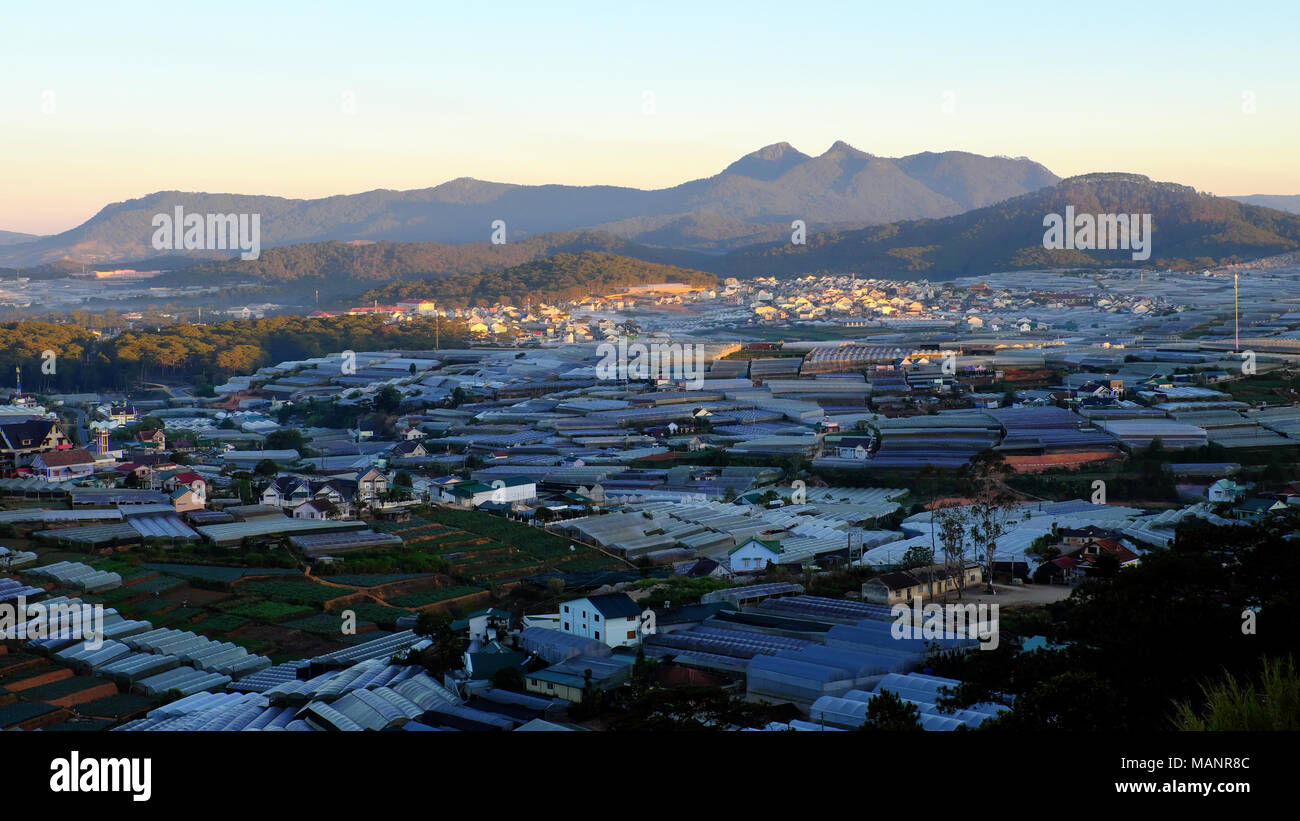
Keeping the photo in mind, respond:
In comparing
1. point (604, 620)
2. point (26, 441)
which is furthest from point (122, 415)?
point (604, 620)

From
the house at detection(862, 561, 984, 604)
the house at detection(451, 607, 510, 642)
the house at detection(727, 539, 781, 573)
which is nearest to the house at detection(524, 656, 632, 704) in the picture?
the house at detection(451, 607, 510, 642)

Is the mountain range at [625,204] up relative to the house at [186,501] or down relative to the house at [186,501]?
up

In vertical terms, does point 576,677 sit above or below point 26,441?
below

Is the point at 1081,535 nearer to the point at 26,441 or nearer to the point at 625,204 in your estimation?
the point at 26,441

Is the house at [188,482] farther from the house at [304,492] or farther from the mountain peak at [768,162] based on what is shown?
Result: the mountain peak at [768,162]

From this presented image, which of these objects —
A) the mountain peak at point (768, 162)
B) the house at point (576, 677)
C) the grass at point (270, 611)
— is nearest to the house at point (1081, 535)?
the house at point (576, 677)
